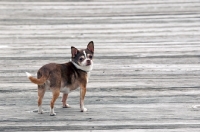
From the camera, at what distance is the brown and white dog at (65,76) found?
15.8 ft

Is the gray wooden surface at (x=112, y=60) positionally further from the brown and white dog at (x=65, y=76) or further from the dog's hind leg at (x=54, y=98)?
the brown and white dog at (x=65, y=76)

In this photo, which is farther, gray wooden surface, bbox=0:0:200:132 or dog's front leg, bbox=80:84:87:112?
dog's front leg, bbox=80:84:87:112

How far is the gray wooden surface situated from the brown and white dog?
208mm

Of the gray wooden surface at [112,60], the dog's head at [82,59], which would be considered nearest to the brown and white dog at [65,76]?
the dog's head at [82,59]

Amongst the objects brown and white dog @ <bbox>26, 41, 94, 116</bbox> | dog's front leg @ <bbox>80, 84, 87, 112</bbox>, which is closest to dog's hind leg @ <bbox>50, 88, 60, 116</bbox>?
brown and white dog @ <bbox>26, 41, 94, 116</bbox>

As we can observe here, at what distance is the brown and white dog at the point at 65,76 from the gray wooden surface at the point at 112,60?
0.21 m

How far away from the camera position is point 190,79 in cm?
612

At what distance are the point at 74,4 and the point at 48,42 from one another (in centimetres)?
227

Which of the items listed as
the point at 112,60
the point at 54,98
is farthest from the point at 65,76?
the point at 112,60

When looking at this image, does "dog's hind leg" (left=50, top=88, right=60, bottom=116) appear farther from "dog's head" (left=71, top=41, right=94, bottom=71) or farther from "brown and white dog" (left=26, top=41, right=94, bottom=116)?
"dog's head" (left=71, top=41, right=94, bottom=71)

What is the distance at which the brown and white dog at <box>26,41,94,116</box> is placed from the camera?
15.8 feet

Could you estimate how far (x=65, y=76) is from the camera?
4.92 m

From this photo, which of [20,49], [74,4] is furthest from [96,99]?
[74,4]

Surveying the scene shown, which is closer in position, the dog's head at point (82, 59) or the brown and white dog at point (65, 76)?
the brown and white dog at point (65, 76)
